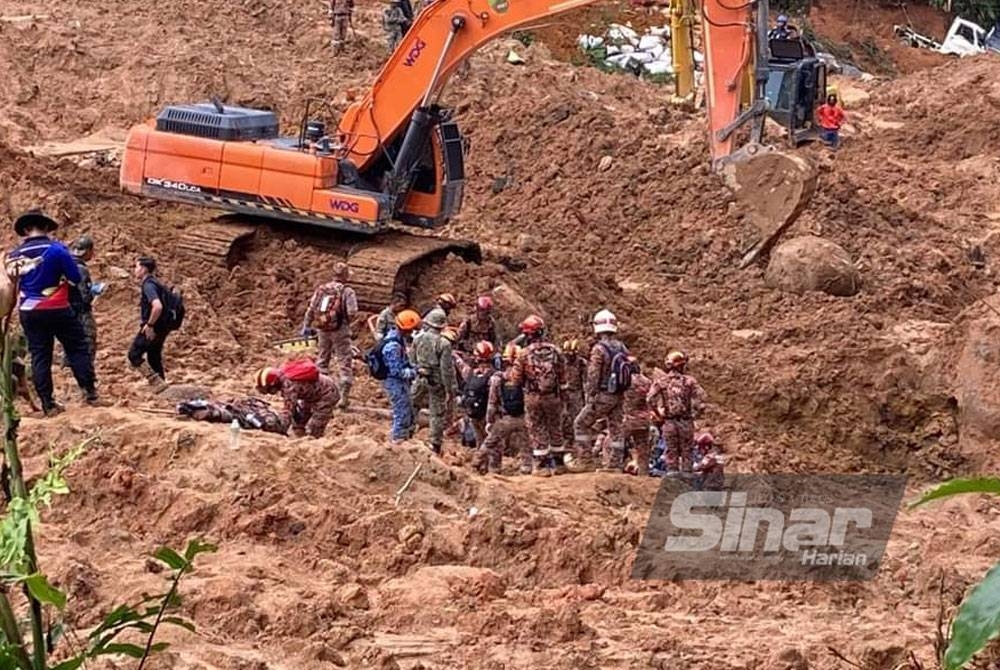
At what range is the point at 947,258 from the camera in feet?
58.3

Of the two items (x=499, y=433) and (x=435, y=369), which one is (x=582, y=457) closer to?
(x=499, y=433)

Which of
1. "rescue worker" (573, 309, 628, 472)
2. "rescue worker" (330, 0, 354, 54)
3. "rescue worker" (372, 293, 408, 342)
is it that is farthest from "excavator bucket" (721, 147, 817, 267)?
"rescue worker" (330, 0, 354, 54)

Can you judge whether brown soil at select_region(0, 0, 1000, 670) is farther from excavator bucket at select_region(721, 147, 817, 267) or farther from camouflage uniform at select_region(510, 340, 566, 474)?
excavator bucket at select_region(721, 147, 817, 267)

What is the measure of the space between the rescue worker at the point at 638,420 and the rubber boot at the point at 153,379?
361 cm

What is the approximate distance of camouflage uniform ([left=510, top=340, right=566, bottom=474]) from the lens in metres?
11.0

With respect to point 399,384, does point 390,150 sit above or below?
above

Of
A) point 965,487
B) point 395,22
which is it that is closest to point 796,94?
point 395,22

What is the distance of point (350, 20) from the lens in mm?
25000

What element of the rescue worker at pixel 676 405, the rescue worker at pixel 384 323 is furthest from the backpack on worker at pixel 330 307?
the rescue worker at pixel 676 405

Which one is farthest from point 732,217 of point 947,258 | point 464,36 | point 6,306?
point 6,306

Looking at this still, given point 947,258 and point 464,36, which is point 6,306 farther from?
point 947,258

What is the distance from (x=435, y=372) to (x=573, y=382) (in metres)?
1.38

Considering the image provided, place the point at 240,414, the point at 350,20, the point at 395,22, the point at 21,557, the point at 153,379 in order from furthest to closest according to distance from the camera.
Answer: the point at 350,20, the point at 395,22, the point at 153,379, the point at 240,414, the point at 21,557

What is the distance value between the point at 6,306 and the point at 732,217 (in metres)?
14.3
